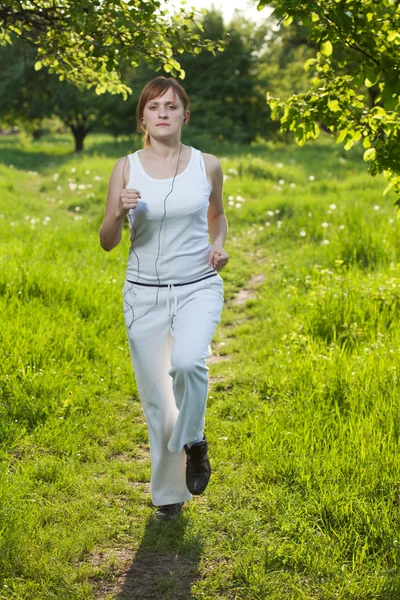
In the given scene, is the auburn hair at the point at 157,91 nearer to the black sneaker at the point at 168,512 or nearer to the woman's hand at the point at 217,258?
the woman's hand at the point at 217,258

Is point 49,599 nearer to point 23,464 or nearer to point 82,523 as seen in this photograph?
point 82,523

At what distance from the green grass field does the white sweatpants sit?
37cm

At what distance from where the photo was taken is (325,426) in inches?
188

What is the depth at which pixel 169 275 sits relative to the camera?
3789mm

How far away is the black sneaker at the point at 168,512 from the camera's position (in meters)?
4.09

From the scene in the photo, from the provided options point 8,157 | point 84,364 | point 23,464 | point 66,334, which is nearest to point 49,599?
point 23,464

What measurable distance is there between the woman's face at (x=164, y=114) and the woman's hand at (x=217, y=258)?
688 millimetres

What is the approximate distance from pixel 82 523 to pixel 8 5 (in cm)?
415

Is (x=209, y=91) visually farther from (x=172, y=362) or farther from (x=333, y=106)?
(x=172, y=362)

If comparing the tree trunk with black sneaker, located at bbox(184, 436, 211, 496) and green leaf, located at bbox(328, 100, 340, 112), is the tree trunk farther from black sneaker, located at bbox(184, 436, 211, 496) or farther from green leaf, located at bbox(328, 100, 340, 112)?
black sneaker, located at bbox(184, 436, 211, 496)

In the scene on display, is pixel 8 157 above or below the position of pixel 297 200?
below

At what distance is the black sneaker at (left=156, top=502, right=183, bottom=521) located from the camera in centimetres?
409

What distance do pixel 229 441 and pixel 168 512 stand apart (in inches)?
40.3

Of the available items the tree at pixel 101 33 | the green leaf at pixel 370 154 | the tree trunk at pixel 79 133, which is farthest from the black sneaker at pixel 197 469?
the tree trunk at pixel 79 133
